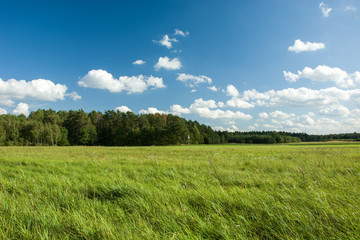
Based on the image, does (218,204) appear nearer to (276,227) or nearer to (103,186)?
(276,227)

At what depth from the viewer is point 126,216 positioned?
2.65 meters

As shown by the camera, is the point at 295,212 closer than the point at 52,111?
Yes

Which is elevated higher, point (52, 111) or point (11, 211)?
point (52, 111)

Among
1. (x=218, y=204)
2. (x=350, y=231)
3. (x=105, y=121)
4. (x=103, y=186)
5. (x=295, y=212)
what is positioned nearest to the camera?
(x=350, y=231)

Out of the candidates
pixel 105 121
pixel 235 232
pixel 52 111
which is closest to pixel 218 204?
A: pixel 235 232

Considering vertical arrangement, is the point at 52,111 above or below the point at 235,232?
above

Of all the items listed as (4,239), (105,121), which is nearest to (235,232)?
(4,239)

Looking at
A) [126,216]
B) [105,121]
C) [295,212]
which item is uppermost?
[105,121]

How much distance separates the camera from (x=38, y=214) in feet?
8.43

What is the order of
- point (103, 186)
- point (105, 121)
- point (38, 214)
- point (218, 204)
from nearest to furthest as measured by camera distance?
point (38, 214) → point (218, 204) → point (103, 186) → point (105, 121)

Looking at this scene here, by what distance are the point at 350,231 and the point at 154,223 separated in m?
2.34

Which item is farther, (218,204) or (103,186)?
(103,186)

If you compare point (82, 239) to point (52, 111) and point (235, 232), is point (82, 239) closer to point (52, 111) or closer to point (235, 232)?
point (235, 232)

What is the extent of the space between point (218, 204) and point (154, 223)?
3.51 feet
